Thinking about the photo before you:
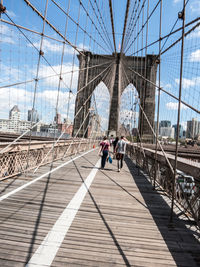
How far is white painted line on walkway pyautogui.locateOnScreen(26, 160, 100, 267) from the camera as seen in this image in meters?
2.03

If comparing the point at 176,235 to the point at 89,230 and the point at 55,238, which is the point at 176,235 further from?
the point at 55,238

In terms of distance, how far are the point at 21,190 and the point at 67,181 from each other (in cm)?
127

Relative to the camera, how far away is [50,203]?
359 centimetres

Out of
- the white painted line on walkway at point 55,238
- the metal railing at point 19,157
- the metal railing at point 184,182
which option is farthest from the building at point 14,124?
the white painted line on walkway at point 55,238

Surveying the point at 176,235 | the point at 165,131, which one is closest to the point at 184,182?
the point at 176,235

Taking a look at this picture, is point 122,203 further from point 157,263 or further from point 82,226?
point 157,263

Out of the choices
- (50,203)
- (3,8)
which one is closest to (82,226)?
(50,203)

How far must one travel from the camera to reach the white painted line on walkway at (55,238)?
2.03 meters

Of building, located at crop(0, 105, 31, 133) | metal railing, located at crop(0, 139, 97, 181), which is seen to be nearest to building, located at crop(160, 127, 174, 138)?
metal railing, located at crop(0, 139, 97, 181)

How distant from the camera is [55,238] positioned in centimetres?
244

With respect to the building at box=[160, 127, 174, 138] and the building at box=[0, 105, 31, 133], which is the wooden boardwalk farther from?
the building at box=[0, 105, 31, 133]

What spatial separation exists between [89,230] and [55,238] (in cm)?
45

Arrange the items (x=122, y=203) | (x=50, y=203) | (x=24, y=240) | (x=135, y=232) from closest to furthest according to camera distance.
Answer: (x=24, y=240)
(x=135, y=232)
(x=50, y=203)
(x=122, y=203)

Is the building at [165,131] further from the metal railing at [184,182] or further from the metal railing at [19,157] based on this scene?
the metal railing at [19,157]
